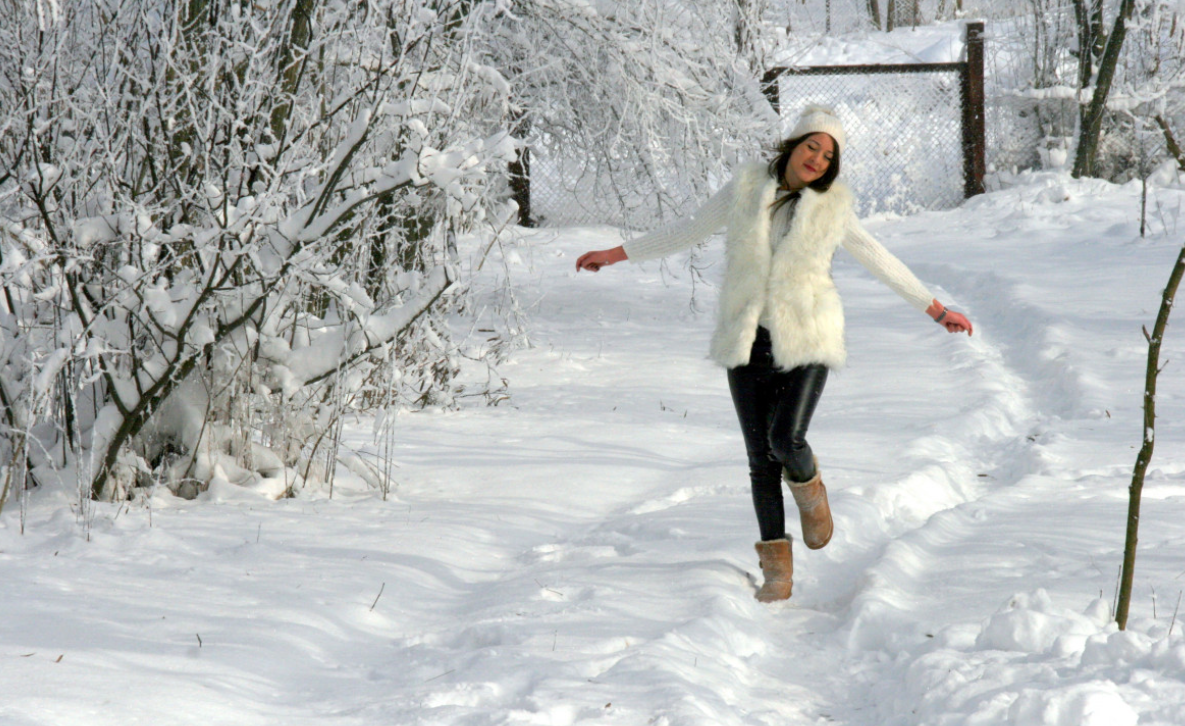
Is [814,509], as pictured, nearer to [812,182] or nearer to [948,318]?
[948,318]

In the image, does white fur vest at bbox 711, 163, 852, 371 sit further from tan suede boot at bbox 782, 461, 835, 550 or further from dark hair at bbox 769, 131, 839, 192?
tan suede boot at bbox 782, 461, 835, 550

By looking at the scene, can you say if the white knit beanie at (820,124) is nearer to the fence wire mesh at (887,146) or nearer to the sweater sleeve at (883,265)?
the sweater sleeve at (883,265)

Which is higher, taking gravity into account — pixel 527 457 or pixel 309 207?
pixel 309 207

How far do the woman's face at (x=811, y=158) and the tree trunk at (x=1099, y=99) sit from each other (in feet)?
31.8

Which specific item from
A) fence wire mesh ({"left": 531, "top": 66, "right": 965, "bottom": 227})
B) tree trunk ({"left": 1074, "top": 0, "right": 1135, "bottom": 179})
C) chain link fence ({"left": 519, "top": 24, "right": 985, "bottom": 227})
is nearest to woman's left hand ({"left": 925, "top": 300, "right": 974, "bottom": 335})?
chain link fence ({"left": 519, "top": 24, "right": 985, "bottom": 227})

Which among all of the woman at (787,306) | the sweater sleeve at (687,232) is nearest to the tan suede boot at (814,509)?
the woman at (787,306)

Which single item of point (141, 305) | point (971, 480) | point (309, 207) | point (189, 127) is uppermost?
point (189, 127)

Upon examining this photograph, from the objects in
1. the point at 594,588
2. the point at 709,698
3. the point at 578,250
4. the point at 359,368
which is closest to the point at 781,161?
the point at 594,588

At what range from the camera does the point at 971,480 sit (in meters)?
4.69

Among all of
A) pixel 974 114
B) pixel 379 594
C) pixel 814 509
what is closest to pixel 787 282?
pixel 814 509

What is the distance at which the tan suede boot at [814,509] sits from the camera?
3330 mm

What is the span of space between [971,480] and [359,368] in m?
2.83

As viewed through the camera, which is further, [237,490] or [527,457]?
[527,457]

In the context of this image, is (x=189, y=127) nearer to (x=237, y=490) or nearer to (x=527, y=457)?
(x=237, y=490)
